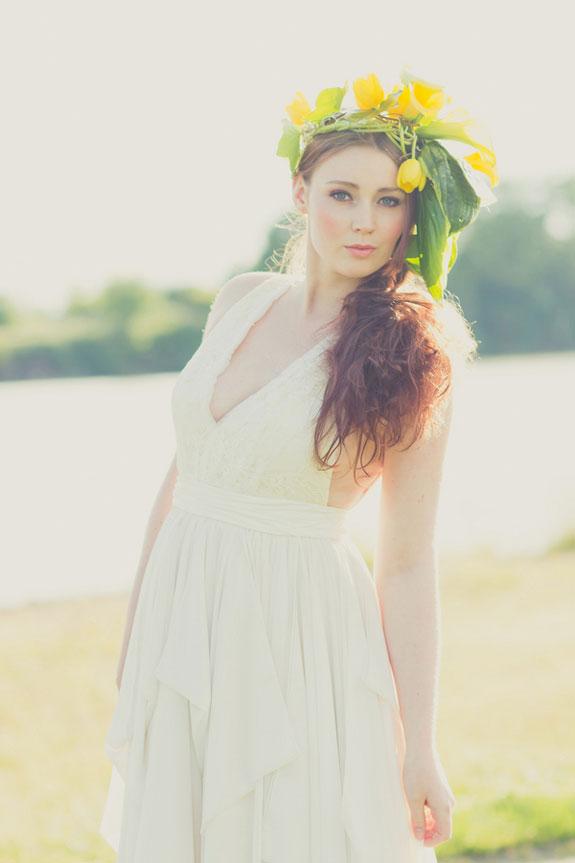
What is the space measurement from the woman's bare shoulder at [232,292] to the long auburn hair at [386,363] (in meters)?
0.31

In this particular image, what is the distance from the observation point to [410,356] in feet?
6.20

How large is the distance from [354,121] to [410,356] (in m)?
0.45

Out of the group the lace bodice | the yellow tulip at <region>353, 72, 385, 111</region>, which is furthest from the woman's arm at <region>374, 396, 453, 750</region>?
the yellow tulip at <region>353, 72, 385, 111</region>

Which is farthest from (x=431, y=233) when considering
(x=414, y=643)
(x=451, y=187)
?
(x=414, y=643)

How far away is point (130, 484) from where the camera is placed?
1423cm

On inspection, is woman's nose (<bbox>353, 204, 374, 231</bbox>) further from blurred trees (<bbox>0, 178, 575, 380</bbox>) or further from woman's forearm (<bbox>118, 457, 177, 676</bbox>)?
blurred trees (<bbox>0, 178, 575, 380</bbox>)

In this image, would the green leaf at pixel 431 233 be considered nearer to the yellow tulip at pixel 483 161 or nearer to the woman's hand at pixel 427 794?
the yellow tulip at pixel 483 161

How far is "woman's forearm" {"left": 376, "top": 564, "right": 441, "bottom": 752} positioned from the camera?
6.32ft

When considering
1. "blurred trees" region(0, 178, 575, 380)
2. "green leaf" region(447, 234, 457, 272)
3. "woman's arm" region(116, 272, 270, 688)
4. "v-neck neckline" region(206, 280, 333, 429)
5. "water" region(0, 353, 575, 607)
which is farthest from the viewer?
"blurred trees" region(0, 178, 575, 380)

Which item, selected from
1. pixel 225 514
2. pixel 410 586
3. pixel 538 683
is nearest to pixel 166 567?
pixel 225 514

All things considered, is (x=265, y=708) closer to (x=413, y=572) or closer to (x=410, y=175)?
(x=413, y=572)

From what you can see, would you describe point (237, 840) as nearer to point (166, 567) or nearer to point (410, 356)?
point (166, 567)

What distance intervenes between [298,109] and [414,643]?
39.0 inches

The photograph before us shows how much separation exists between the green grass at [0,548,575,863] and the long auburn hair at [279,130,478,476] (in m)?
2.02
